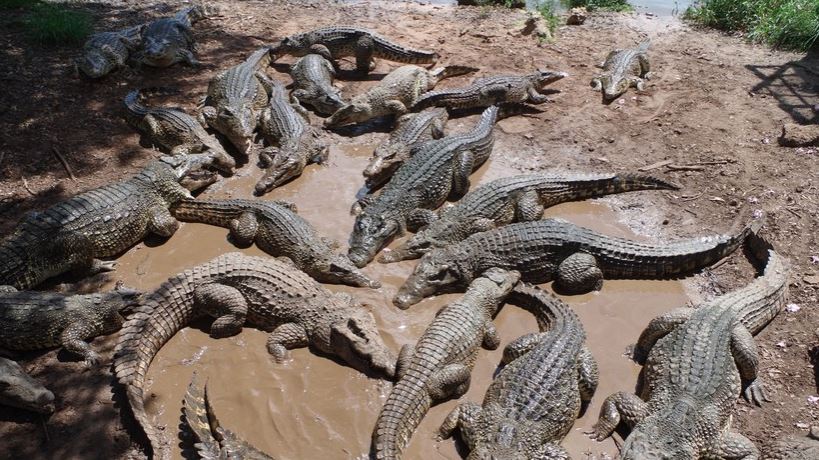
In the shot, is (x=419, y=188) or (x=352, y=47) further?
(x=352, y=47)

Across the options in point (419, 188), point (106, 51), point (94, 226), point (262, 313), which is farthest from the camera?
point (106, 51)

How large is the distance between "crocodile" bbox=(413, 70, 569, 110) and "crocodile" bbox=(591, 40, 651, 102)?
110 cm

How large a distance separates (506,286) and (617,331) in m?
1.12

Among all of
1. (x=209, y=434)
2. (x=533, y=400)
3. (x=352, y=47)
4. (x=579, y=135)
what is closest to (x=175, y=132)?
(x=352, y=47)

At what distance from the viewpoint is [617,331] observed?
5.93 metres

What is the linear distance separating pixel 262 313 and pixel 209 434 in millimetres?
1434

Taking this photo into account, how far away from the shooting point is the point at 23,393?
15.5ft

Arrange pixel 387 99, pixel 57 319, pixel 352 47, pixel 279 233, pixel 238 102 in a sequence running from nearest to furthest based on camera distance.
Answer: pixel 57 319 → pixel 279 233 → pixel 238 102 → pixel 387 99 → pixel 352 47

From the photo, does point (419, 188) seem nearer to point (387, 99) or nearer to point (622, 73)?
point (387, 99)

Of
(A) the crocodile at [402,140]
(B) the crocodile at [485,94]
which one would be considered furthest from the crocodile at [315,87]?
(B) the crocodile at [485,94]

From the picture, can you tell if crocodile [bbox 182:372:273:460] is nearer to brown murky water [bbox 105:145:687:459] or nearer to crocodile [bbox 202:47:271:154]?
brown murky water [bbox 105:145:687:459]

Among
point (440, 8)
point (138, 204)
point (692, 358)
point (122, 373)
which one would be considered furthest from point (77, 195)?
point (440, 8)

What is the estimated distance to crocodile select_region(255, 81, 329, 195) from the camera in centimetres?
773

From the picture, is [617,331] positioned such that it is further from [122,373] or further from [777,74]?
[777,74]
